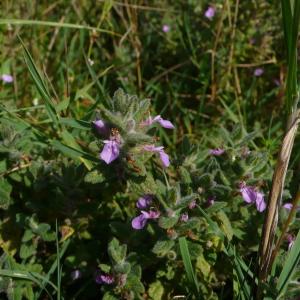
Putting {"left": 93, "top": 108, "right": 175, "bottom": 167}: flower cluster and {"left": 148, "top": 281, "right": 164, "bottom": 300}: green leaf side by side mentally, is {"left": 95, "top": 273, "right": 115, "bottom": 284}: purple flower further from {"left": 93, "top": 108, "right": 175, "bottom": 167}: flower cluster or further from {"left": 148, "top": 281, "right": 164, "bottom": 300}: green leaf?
{"left": 93, "top": 108, "right": 175, "bottom": 167}: flower cluster

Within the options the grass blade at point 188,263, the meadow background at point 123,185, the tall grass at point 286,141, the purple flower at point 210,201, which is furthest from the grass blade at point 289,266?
the purple flower at point 210,201

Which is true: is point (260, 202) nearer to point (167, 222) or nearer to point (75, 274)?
point (167, 222)

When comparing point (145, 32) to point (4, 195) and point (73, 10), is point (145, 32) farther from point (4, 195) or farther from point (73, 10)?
point (4, 195)

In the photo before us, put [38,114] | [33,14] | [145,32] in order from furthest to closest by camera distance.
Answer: [145,32]
[33,14]
[38,114]

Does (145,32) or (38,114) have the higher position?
(145,32)

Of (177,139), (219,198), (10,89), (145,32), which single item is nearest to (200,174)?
(219,198)

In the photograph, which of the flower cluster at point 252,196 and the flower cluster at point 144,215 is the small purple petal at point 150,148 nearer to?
the flower cluster at point 144,215

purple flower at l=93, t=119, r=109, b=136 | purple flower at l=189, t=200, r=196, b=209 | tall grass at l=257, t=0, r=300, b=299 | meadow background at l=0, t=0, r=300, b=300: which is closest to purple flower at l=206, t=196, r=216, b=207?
meadow background at l=0, t=0, r=300, b=300
